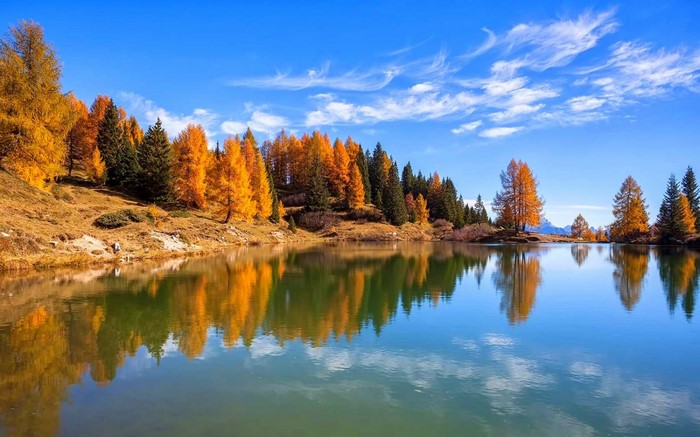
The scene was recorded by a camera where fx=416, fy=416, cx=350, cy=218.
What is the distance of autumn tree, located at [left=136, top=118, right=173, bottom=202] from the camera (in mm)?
53281

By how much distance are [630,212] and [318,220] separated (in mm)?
52100

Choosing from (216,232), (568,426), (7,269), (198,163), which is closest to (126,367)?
(568,426)

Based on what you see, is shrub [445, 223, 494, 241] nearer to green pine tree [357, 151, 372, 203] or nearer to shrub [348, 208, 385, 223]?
shrub [348, 208, 385, 223]

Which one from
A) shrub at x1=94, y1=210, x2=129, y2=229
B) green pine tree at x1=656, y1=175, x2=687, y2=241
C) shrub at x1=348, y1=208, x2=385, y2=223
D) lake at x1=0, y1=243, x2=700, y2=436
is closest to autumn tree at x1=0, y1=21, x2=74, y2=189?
shrub at x1=94, y1=210, x2=129, y2=229

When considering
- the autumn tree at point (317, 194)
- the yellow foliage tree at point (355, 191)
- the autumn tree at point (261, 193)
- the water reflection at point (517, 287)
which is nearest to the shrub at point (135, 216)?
the autumn tree at point (261, 193)

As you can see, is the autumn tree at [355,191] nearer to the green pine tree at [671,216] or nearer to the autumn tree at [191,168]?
the autumn tree at [191,168]

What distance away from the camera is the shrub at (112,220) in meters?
32.2

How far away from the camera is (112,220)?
108 feet

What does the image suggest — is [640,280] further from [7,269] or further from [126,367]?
[7,269]

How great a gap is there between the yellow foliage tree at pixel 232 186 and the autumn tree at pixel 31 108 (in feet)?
73.8

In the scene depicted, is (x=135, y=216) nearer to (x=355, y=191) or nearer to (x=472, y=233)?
(x=355, y=191)

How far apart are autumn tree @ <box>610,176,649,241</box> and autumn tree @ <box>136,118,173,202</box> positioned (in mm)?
69489

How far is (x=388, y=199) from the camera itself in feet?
270

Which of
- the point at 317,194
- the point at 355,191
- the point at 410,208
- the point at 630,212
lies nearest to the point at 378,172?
the point at 410,208
